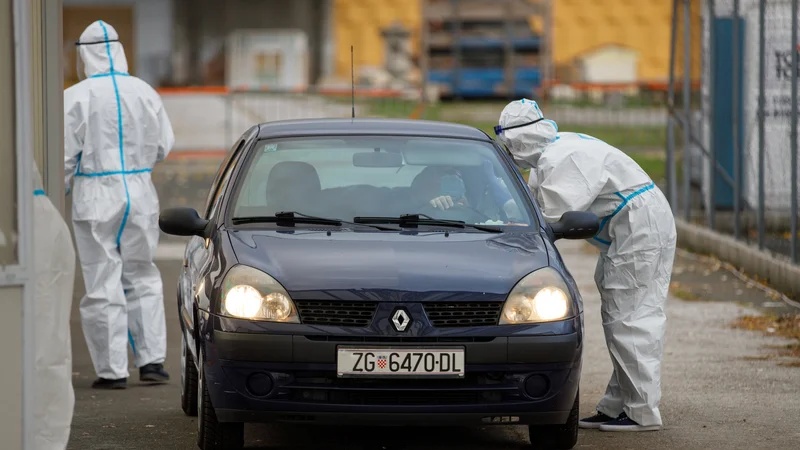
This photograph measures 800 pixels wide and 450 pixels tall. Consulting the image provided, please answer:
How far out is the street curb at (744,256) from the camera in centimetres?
1156

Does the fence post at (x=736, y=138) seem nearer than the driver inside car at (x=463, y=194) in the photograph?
No

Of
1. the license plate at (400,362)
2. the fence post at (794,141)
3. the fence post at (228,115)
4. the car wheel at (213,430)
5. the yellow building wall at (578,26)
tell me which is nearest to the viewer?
the license plate at (400,362)

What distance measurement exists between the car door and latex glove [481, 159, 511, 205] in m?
1.18

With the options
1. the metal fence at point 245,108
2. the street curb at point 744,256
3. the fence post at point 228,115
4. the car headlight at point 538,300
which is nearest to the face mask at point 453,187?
the car headlight at point 538,300

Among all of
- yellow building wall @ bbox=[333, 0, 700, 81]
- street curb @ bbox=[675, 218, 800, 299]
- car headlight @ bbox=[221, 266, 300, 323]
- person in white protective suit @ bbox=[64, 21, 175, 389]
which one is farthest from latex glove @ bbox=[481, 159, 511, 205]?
yellow building wall @ bbox=[333, 0, 700, 81]

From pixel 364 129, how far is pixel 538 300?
1596mm

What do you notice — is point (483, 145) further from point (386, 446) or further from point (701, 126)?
point (701, 126)

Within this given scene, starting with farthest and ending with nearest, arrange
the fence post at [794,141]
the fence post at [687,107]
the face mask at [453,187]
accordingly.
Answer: the fence post at [687,107]
the fence post at [794,141]
the face mask at [453,187]

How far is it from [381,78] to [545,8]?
674 centimetres

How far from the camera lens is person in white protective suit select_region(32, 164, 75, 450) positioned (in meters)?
5.16

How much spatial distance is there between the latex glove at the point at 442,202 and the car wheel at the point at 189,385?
1.38 metres

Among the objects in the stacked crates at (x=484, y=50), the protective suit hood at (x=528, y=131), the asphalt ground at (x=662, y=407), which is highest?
the stacked crates at (x=484, y=50)

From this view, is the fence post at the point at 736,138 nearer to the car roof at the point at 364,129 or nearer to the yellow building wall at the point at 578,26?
the car roof at the point at 364,129

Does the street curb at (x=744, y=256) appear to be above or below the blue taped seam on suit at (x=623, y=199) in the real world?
below
